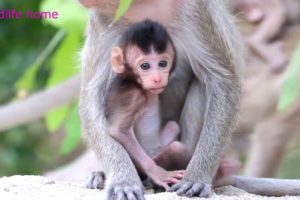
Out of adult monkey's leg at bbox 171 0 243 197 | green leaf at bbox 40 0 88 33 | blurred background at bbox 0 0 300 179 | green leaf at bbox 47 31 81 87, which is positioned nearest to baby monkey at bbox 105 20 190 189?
adult monkey's leg at bbox 171 0 243 197

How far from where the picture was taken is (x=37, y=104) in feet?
32.4

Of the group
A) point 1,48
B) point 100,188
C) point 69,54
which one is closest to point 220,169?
point 100,188

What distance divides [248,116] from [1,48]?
165 inches

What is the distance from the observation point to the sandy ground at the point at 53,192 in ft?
17.7

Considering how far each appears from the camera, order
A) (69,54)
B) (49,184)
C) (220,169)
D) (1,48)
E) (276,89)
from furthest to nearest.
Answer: (1,48)
(276,89)
(69,54)
(220,169)
(49,184)

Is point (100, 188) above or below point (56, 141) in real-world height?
below

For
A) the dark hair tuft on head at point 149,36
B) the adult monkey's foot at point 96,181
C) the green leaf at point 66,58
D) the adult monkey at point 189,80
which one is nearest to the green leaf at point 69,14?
the green leaf at point 66,58

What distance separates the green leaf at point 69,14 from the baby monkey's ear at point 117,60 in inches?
108

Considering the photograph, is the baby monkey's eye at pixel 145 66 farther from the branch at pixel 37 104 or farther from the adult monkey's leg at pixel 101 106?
the branch at pixel 37 104

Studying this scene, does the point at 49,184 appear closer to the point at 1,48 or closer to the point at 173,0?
the point at 173,0

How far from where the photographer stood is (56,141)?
47.4ft

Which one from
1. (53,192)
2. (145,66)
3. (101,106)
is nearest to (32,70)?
(101,106)

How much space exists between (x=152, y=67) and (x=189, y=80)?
2.40 feet

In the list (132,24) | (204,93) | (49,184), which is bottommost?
(49,184)
